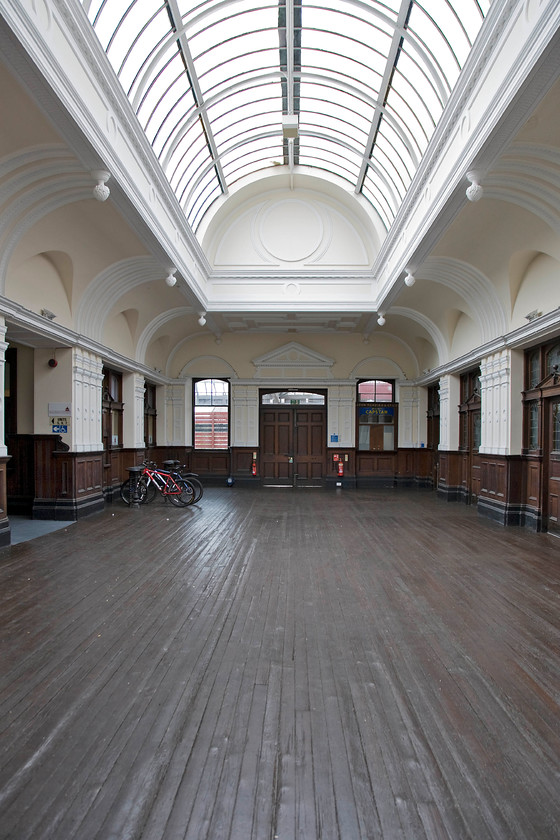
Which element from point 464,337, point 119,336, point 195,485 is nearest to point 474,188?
point 464,337

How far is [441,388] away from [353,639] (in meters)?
9.76

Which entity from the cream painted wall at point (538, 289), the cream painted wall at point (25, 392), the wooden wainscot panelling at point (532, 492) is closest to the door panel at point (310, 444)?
the wooden wainscot panelling at point (532, 492)

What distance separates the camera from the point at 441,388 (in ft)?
40.7

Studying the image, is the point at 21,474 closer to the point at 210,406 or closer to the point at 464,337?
the point at 210,406

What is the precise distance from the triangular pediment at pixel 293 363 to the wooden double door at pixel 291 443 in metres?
1.03

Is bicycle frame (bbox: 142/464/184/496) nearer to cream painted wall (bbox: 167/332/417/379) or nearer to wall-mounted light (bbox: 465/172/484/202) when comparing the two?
cream painted wall (bbox: 167/332/417/379)

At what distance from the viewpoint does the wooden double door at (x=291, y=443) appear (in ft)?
49.8

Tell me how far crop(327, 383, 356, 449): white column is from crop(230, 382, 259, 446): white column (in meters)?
2.27

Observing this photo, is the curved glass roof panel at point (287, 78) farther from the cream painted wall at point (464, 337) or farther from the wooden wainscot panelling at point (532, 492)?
the wooden wainscot panelling at point (532, 492)

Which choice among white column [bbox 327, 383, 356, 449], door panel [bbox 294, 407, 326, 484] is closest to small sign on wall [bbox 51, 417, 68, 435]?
door panel [bbox 294, 407, 326, 484]

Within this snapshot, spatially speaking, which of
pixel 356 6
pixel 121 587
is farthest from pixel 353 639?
pixel 356 6

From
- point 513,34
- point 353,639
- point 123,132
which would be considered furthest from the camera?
point 123,132

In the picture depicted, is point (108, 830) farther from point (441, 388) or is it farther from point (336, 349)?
point (336, 349)

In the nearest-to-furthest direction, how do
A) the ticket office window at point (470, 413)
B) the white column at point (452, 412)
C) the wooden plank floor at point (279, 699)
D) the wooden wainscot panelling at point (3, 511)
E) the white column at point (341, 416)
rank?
1. the wooden plank floor at point (279, 699)
2. the wooden wainscot panelling at point (3, 511)
3. the ticket office window at point (470, 413)
4. the white column at point (452, 412)
5. the white column at point (341, 416)
